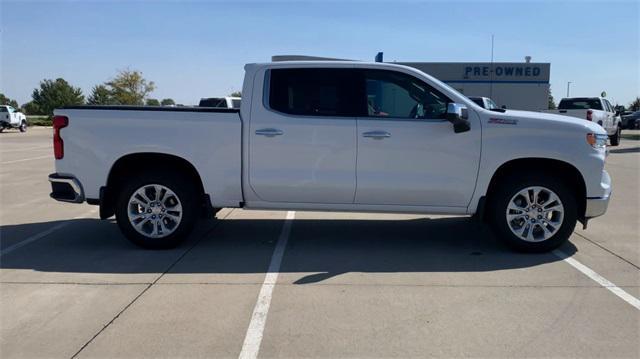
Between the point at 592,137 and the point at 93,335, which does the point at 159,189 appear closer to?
the point at 93,335

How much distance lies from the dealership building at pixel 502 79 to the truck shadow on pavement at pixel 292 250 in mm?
18627

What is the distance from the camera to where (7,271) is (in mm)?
5242

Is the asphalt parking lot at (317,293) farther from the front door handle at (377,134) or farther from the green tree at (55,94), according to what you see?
the green tree at (55,94)

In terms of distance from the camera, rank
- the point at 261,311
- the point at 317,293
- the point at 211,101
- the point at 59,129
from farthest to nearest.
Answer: the point at 211,101 < the point at 59,129 < the point at 317,293 < the point at 261,311

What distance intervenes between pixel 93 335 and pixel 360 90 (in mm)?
3585

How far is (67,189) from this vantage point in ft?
19.2

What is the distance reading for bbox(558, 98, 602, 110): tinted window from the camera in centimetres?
2053

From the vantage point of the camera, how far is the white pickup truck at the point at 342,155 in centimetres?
563

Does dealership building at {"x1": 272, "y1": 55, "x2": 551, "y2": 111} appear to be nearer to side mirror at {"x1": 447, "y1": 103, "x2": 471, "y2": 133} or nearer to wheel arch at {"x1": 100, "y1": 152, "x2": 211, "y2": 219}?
side mirror at {"x1": 447, "y1": 103, "x2": 471, "y2": 133}

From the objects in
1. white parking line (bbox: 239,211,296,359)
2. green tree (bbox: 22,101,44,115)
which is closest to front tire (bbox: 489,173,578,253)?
white parking line (bbox: 239,211,296,359)

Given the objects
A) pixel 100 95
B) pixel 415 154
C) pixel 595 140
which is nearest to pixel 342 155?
pixel 415 154

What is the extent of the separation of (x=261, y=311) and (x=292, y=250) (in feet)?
5.91

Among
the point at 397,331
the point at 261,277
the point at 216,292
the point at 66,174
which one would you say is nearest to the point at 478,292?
the point at 397,331

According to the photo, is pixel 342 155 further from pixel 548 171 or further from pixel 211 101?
pixel 211 101
